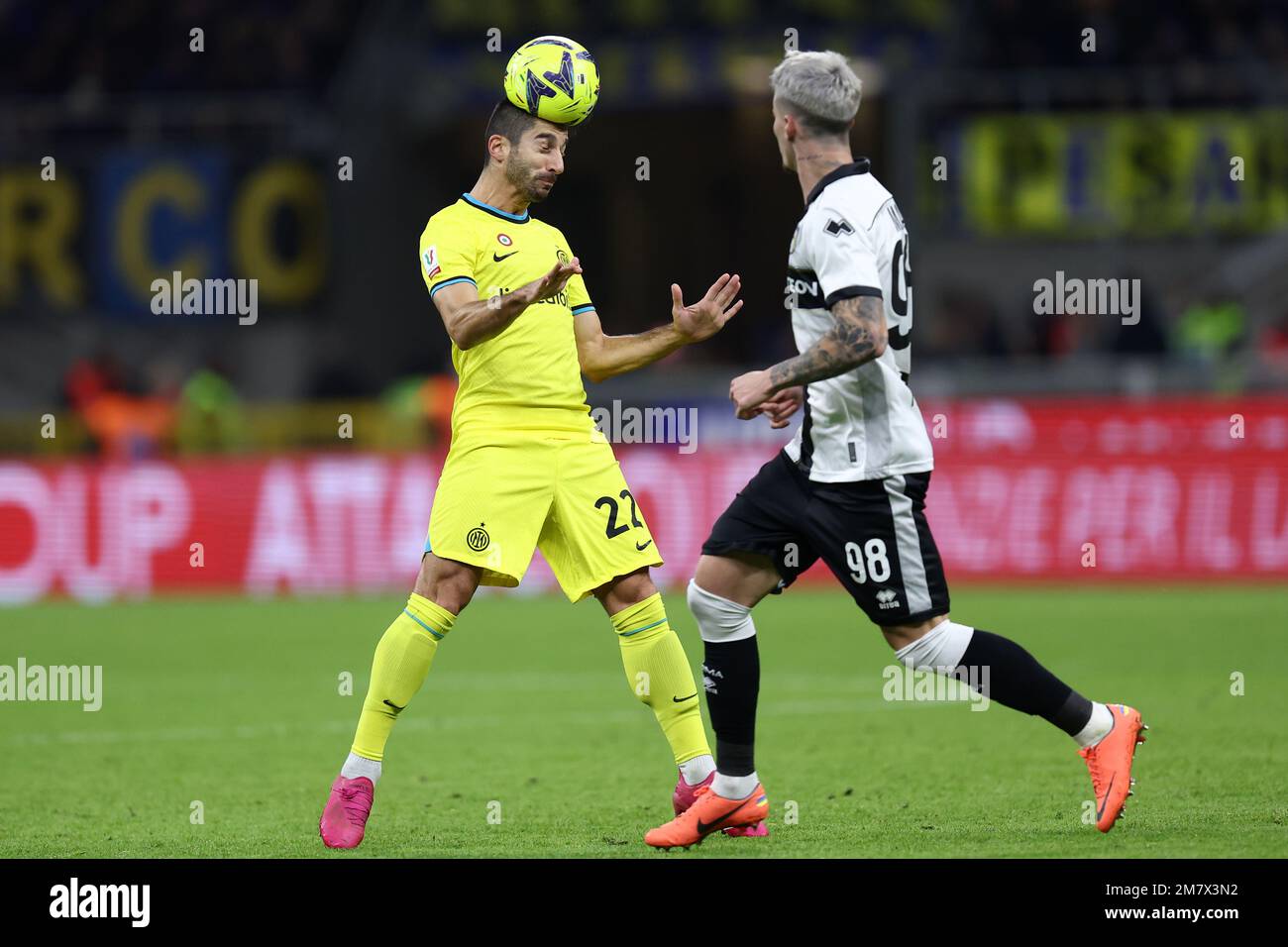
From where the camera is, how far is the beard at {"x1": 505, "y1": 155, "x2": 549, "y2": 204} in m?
6.68

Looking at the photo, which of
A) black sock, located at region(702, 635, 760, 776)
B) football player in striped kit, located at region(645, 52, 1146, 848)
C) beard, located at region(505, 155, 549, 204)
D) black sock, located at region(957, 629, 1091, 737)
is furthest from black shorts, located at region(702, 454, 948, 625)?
beard, located at region(505, 155, 549, 204)

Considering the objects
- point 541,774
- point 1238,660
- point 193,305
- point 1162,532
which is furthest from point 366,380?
point 541,774

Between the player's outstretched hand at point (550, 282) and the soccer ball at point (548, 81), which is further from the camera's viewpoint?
the soccer ball at point (548, 81)

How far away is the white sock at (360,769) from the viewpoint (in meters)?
6.52

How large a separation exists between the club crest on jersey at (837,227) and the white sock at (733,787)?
1.73 metres

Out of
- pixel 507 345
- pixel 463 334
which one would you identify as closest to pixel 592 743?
pixel 507 345

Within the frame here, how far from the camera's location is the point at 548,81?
6645mm

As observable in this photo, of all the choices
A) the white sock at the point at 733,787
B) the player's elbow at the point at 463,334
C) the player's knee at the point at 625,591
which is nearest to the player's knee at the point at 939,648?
the white sock at the point at 733,787

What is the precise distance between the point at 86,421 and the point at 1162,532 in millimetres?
11568

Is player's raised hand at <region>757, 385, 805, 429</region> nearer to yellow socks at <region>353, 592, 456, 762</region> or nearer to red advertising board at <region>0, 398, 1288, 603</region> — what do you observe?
yellow socks at <region>353, 592, 456, 762</region>

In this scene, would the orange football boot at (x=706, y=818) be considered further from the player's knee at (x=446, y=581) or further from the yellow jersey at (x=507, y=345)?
the yellow jersey at (x=507, y=345)

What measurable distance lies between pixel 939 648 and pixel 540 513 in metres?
1.33

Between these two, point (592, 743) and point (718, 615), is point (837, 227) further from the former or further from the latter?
point (592, 743)

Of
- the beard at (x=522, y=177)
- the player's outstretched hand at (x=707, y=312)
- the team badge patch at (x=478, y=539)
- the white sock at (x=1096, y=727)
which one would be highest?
the beard at (x=522, y=177)
